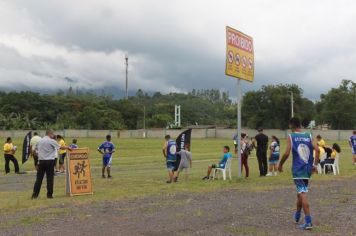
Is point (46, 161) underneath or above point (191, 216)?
above

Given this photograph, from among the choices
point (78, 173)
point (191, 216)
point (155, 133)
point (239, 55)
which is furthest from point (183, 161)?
point (155, 133)

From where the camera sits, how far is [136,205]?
38.9ft

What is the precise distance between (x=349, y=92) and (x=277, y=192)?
289ft

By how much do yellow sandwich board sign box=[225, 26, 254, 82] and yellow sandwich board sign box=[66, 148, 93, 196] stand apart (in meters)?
6.31

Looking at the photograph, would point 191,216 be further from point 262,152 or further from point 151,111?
point 151,111

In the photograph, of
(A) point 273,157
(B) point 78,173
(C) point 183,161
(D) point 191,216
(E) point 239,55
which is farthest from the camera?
(A) point 273,157

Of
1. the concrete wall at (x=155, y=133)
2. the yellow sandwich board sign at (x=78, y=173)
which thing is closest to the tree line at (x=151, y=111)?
the concrete wall at (x=155, y=133)

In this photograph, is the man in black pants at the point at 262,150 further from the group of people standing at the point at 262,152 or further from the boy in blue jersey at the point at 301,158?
the boy in blue jersey at the point at 301,158

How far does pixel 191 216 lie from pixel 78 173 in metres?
5.50

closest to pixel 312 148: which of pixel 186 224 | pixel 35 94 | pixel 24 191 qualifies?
pixel 186 224

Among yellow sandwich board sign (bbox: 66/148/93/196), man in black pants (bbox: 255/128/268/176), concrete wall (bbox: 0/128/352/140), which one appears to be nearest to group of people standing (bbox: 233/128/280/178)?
man in black pants (bbox: 255/128/268/176)

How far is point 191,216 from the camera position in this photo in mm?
10180

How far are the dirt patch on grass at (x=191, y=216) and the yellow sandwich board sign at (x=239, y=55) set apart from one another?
641 cm

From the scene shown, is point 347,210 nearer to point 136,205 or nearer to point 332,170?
point 136,205
